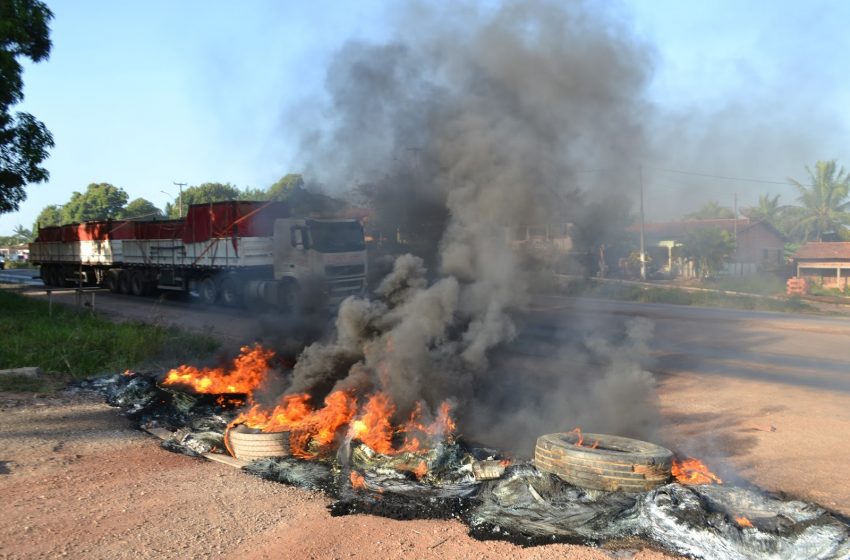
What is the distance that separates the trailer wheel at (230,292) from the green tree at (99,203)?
2097 inches

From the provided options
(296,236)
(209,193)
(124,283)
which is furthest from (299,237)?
(209,193)

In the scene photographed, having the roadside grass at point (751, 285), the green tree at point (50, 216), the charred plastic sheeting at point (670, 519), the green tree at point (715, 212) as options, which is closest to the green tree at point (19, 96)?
the charred plastic sheeting at point (670, 519)

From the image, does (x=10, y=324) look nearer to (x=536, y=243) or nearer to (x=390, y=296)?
(x=390, y=296)

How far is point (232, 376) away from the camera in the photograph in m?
9.77

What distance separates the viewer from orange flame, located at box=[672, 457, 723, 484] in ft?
18.8

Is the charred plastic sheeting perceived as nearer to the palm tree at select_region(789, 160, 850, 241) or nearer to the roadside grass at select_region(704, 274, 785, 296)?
the roadside grass at select_region(704, 274, 785, 296)

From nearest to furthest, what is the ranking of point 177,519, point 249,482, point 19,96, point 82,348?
point 177,519
point 249,482
point 82,348
point 19,96

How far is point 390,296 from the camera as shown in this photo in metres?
8.59

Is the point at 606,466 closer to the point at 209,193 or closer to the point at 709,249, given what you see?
the point at 709,249

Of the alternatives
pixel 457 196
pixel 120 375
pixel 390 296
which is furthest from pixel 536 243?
pixel 120 375

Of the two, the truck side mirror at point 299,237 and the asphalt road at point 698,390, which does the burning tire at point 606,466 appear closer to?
the asphalt road at point 698,390

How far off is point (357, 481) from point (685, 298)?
2231 cm

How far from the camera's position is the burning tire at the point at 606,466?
5.55 m

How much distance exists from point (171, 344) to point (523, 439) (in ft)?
27.3
